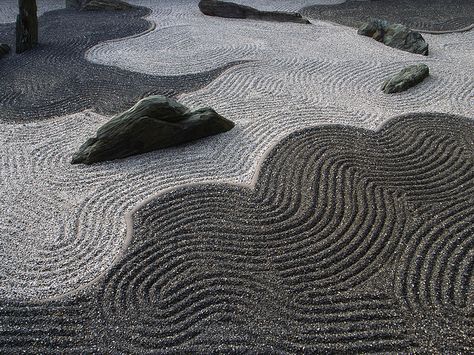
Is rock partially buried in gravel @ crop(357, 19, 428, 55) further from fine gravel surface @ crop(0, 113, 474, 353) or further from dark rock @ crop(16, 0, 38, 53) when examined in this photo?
dark rock @ crop(16, 0, 38, 53)

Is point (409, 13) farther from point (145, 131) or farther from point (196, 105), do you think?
point (145, 131)

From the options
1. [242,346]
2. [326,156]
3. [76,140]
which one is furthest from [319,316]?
[76,140]

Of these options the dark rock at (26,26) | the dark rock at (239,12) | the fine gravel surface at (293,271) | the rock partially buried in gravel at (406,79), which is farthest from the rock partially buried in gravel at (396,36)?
the dark rock at (26,26)

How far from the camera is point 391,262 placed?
579 centimetres

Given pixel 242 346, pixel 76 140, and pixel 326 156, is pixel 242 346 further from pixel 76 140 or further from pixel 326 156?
pixel 76 140

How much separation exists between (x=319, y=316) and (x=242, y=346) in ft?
3.02

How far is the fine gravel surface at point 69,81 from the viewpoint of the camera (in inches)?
390

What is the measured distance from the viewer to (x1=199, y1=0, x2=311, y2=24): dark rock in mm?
16375

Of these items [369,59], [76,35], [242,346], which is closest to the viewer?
[242,346]

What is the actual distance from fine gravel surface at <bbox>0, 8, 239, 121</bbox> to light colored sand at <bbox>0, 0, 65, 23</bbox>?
233 centimetres

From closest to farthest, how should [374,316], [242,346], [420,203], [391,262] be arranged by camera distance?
[242,346]
[374,316]
[391,262]
[420,203]

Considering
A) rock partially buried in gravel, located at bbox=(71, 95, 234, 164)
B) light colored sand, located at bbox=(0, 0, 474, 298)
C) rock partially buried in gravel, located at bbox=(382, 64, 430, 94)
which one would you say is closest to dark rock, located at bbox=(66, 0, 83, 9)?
light colored sand, located at bbox=(0, 0, 474, 298)

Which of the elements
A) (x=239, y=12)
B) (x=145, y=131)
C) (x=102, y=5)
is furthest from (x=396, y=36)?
(x=102, y=5)

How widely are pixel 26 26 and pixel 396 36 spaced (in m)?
10.3
